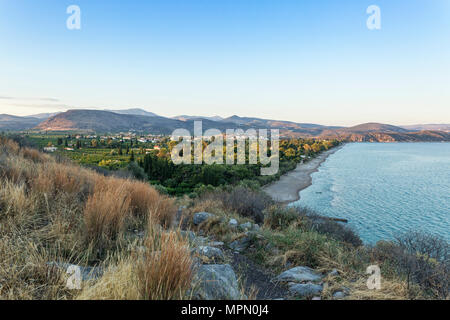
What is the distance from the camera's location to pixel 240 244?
4.55 meters

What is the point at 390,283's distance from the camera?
9.32 ft

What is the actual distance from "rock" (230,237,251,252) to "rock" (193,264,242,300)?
2.12 m

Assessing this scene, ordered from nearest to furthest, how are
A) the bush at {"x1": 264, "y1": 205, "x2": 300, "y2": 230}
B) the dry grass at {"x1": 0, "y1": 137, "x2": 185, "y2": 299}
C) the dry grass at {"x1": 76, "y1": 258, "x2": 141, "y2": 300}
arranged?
1. the dry grass at {"x1": 76, "y1": 258, "x2": 141, "y2": 300}
2. the dry grass at {"x1": 0, "y1": 137, "x2": 185, "y2": 299}
3. the bush at {"x1": 264, "y1": 205, "x2": 300, "y2": 230}

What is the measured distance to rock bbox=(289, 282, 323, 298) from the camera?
2807 millimetres

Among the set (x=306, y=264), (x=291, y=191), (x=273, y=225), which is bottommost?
(x=291, y=191)

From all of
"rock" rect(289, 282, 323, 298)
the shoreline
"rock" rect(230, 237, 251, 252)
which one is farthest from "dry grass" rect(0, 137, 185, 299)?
the shoreline

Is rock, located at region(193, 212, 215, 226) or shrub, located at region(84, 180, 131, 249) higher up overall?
shrub, located at region(84, 180, 131, 249)

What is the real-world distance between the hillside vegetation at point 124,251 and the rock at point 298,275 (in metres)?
0.14

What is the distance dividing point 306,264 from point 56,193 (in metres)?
4.26

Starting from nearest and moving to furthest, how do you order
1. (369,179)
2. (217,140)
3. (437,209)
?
(437,209)
(369,179)
(217,140)

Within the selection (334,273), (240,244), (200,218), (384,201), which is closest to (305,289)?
(334,273)

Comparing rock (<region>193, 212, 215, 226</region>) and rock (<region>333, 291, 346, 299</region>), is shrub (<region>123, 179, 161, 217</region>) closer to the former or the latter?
rock (<region>193, 212, 215, 226</region>)
